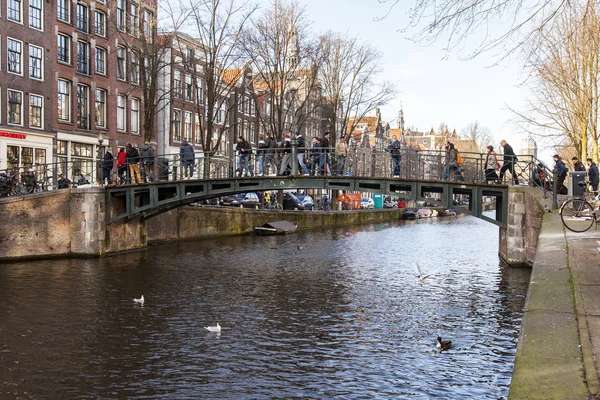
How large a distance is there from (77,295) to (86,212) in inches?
305

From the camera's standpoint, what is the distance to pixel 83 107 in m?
33.3

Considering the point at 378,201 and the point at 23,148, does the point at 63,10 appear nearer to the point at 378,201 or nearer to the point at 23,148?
the point at 23,148

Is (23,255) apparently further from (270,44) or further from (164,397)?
(270,44)

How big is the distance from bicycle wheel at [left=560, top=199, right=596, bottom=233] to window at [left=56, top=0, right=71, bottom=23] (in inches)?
1034

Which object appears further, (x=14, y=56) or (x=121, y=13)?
(x=121, y=13)

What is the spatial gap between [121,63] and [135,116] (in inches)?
126

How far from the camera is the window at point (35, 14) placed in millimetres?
29906

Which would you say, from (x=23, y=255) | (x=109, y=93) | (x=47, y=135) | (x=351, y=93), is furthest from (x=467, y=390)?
(x=351, y=93)

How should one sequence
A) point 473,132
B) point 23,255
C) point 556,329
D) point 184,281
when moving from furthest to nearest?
point 473,132, point 23,255, point 184,281, point 556,329

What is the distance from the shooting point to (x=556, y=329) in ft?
19.6

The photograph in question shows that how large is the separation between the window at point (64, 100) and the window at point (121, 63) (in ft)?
13.5

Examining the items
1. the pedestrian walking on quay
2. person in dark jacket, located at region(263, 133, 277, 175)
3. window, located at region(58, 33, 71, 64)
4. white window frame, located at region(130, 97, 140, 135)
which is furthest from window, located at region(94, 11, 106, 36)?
the pedestrian walking on quay

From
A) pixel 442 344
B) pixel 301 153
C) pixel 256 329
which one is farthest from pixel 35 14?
pixel 442 344

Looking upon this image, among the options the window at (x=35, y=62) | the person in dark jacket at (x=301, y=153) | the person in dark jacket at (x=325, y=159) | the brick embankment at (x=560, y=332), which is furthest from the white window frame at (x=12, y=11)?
the brick embankment at (x=560, y=332)
